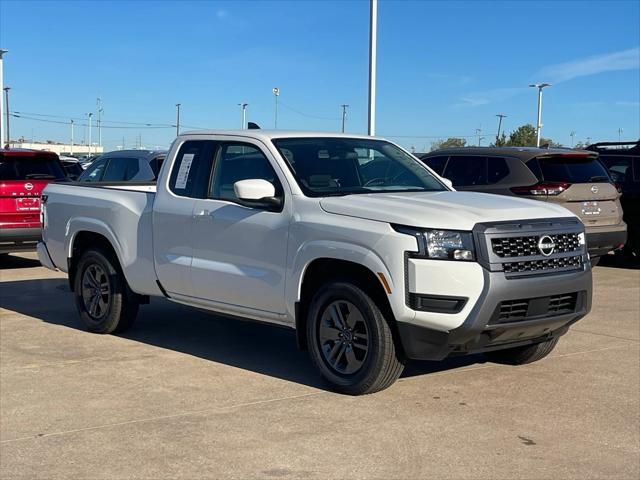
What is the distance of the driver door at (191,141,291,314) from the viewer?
614 centimetres

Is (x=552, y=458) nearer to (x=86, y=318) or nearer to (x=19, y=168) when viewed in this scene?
(x=86, y=318)

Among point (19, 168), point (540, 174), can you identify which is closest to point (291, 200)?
point (540, 174)

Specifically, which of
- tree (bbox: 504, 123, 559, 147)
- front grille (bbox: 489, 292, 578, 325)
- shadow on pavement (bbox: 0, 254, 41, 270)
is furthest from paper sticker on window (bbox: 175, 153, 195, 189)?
tree (bbox: 504, 123, 559, 147)

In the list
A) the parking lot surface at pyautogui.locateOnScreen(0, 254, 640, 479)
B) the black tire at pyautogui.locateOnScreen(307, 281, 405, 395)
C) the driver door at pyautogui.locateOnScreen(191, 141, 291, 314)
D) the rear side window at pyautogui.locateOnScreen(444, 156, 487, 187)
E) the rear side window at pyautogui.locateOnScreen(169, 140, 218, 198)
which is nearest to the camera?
the parking lot surface at pyautogui.locateOnScreen(0, 254, 640, 479)

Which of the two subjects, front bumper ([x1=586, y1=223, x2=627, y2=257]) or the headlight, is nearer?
the headlight

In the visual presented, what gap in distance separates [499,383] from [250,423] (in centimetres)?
205

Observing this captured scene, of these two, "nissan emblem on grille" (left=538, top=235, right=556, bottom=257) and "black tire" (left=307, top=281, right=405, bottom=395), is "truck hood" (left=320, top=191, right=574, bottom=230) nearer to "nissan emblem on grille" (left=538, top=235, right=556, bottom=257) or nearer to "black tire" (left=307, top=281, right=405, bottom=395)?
"nissan emblem on grille" (left=538, top=235, right=556, bottom=257)

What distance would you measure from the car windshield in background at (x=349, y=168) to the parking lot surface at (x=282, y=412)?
146 cm

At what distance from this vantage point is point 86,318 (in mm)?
7965

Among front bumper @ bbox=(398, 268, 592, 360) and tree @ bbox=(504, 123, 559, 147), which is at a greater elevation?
tree @ bbox=(504, 123, 559, 147)

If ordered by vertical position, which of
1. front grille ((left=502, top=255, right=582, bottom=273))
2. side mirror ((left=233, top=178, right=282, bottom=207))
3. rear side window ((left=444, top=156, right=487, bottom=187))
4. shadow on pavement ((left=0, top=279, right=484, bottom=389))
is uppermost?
rear side window ((left=444, top=156, right=487, bottom=187))

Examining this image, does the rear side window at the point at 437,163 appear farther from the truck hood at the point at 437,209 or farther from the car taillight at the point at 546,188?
the truck hood at the point at 437,209

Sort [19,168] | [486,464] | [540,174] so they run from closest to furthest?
[486,464]
[540,174]
[19,168]

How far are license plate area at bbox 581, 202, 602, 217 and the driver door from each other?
19.9 feet
